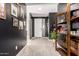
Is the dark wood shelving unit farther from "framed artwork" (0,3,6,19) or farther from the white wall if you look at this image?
"framed artwork" (0,3,6,19)

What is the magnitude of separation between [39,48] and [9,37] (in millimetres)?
668

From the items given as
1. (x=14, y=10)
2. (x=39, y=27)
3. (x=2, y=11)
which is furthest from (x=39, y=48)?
(x=2, y=11)

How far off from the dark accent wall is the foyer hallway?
0.22 m

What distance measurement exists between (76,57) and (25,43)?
1.17 meters

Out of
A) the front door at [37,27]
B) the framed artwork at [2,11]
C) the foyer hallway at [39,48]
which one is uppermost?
the framed artwork at [2,11]

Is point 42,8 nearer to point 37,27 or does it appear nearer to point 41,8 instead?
point 41,8

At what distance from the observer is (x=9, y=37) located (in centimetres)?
295

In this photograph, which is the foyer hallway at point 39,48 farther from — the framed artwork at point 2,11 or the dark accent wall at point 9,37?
the framed artwork at point 2,11

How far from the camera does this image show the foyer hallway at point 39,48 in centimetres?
291

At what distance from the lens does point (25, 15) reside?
3.13 m

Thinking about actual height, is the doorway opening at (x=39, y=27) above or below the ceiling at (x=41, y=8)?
below

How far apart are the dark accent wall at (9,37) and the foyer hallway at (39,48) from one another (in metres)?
0.22

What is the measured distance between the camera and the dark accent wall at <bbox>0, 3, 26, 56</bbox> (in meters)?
2.70

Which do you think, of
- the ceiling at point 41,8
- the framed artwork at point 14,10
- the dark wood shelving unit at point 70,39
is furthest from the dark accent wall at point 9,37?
the dark wood shelving unit at point 70,39
